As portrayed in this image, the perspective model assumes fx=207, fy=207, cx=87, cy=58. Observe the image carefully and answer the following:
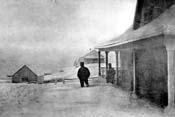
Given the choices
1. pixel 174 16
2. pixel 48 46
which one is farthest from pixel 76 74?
pixel 174 16

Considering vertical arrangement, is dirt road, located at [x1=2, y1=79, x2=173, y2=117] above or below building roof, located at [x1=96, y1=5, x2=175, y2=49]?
below

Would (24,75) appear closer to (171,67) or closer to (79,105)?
(79,105)

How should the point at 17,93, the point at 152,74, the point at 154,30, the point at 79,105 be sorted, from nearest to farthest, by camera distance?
the point at 154,30 < the point at 79,105 < the point at 17,93 < the point at 152,74

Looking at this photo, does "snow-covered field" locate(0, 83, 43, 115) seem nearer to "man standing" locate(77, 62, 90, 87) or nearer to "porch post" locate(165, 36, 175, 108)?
"man standing" locate(77, 62, 90, 87)

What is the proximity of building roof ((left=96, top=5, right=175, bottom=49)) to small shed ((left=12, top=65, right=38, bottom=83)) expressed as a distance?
1570 millimetres

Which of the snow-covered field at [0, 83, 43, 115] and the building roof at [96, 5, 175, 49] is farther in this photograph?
the snow-covered field at [0, 83, 43, 115]

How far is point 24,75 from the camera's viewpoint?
432cm

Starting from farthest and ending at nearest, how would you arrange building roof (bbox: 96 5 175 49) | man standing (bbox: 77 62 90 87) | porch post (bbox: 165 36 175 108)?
1. man standing (bbox: 77 62 90 87)
2. porch post (bbox: 165 36 175 108)
3. building roof (bbox: 96 5 175 49)

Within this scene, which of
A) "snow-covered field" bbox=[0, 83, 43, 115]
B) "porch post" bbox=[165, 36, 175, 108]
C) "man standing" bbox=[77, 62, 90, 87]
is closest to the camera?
"porch post" bbox=[165, 36, 175, 108]

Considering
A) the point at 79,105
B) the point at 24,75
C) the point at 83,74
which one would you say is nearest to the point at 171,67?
the point at 83,74

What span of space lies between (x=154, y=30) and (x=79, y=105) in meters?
2.08

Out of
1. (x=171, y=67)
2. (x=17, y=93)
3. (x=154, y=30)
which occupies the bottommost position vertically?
(x=17, y=93)

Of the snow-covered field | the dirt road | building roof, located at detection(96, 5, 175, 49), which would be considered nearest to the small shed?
the snow-covered field

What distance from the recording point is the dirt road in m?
3.98
